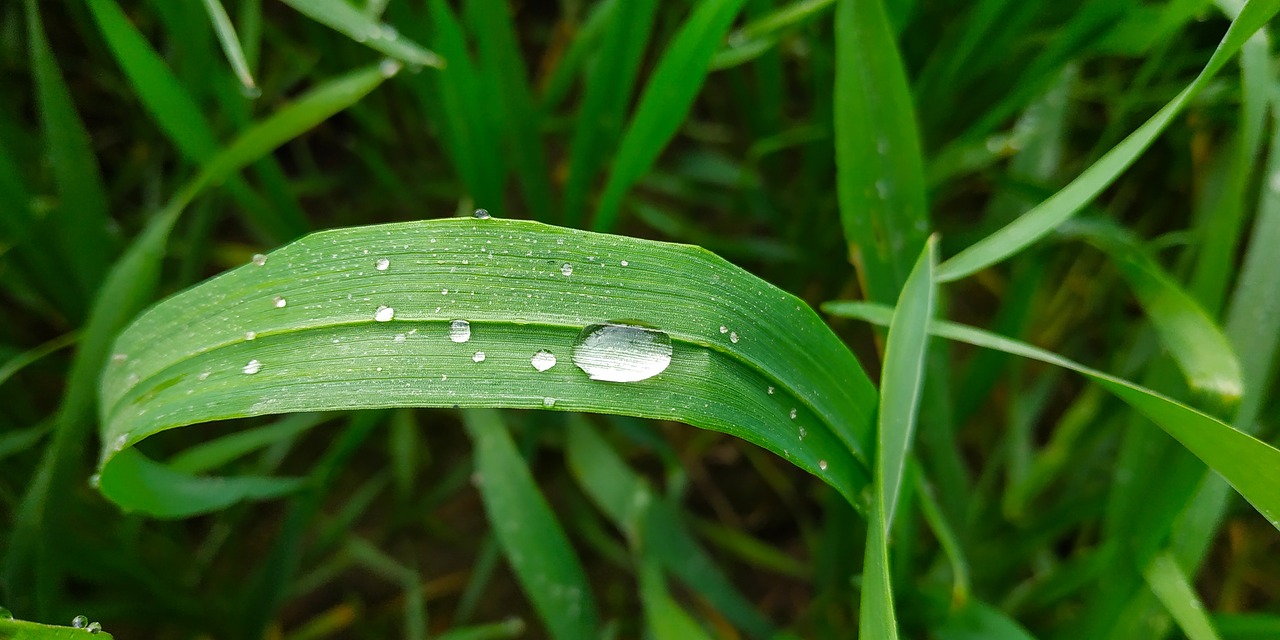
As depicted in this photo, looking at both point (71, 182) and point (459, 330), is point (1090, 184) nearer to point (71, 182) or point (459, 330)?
point (459, 330)

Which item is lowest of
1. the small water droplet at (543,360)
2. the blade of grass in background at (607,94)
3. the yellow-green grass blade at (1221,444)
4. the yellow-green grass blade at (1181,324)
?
the yellow-green grass blade at (1221,444)

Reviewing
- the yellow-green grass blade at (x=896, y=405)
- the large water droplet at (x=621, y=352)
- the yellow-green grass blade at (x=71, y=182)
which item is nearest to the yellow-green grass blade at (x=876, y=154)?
the yellow-green grass blade at (x=896, y=405)

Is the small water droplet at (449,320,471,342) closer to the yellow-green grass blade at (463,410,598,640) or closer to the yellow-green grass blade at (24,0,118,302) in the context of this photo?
the yellow-green grass blade at (463,410,598,640)

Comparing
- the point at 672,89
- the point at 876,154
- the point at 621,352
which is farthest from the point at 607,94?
the point at 621,352

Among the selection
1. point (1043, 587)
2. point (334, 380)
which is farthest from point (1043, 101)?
point (334, 380)

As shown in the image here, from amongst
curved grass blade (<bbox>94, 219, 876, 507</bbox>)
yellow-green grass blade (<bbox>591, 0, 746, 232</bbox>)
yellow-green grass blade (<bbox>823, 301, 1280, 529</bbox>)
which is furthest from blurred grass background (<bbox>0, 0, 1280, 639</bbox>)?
curved grass blade (<bbox>94, 219, 876, 507</bbox>)

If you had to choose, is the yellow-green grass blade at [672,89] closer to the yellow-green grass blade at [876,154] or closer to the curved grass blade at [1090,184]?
the yellow-green grass blade at [876,154]
